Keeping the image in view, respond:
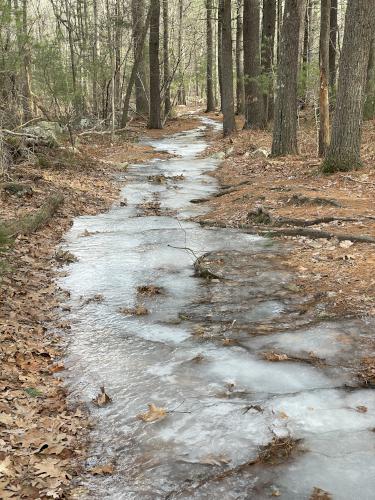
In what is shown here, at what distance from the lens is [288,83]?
14438mm

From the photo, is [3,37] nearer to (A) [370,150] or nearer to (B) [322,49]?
(B) [322,49]

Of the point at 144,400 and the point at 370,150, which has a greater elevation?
the point at 370,150

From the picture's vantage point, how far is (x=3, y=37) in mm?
12391

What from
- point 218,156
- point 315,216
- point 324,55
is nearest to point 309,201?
point 315,216

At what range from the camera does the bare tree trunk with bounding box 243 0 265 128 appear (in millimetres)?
21594

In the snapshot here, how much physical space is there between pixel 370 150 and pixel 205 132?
14476 mm

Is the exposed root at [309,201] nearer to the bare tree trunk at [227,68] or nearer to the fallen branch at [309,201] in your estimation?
the fallen branch at [309,201]

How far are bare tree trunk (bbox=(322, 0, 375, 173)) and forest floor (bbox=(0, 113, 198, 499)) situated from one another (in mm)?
5280

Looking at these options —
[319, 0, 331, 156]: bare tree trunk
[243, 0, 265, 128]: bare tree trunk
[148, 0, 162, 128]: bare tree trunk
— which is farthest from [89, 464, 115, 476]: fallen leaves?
[148, 0, 162, 128]: bare tree trunk

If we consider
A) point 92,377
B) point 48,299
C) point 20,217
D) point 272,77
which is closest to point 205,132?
point 272,77

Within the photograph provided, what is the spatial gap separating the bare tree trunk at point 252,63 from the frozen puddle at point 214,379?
49.7ft

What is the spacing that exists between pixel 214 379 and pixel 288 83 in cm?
1181

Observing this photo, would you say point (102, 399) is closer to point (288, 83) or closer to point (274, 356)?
point (274, 356)

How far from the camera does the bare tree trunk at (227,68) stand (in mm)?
20562
